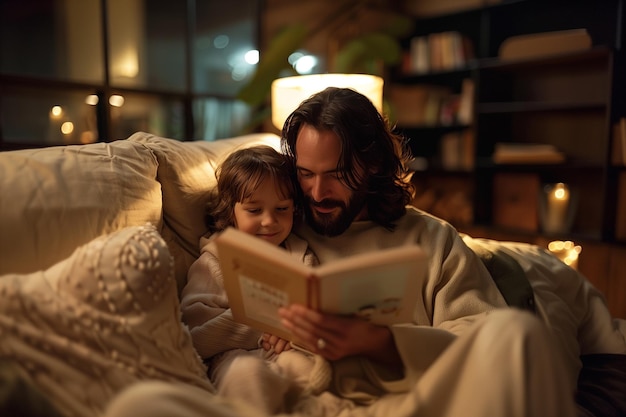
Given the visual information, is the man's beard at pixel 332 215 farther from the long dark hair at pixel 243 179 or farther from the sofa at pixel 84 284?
the sofa at pixel 84 284

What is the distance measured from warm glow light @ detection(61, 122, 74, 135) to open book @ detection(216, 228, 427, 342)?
2.32 meters

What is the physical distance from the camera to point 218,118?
3631 millimetres

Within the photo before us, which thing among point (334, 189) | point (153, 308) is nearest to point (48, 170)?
point (153, 308)

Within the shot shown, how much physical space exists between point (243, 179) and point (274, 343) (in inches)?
15.7

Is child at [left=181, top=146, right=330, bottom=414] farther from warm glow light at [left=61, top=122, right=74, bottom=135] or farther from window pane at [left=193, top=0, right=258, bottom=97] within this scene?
window pane at [left=193, top=0, right=258, bottom=97]

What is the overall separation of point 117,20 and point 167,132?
0.72 metres

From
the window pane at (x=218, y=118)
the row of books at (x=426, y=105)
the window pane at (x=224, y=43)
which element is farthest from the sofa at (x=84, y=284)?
the row of books at (x=426, y=105)

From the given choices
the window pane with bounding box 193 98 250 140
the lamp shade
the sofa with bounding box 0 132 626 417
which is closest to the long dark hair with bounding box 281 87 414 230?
the sofa with bounding box 0 132 626 417

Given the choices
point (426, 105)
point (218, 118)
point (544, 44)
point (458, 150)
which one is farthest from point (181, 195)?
point (426, 105)

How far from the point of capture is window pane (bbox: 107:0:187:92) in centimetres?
309

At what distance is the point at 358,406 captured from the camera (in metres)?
1.00

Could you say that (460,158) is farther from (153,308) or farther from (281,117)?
(153,308)

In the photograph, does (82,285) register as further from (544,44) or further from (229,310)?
(544,44)

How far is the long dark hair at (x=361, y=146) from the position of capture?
140 cm
